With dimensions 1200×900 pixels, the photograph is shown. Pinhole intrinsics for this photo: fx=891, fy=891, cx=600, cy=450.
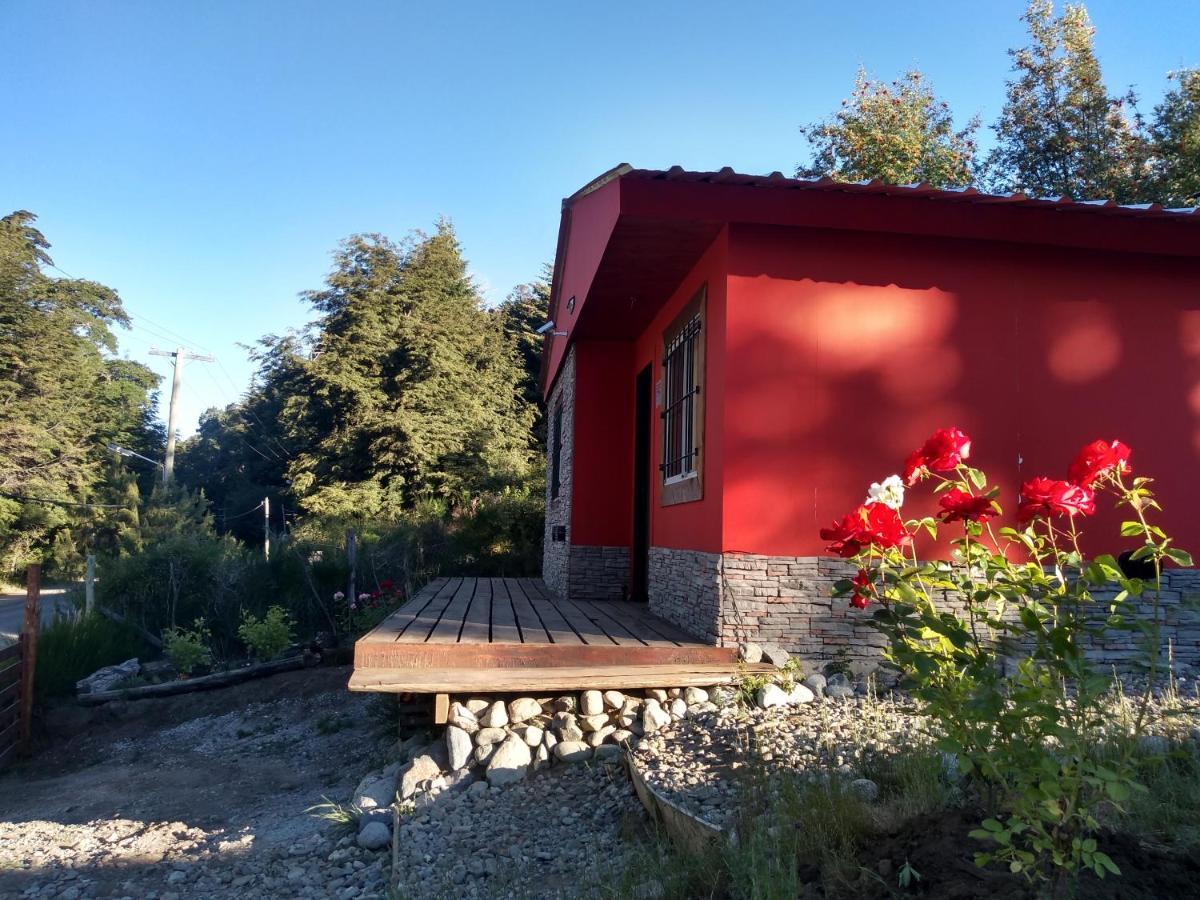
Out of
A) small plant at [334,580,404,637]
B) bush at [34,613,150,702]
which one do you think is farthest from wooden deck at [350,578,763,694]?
bush at [34,613,150,702]

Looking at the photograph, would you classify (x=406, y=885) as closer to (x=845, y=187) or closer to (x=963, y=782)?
(x=963, y=782)

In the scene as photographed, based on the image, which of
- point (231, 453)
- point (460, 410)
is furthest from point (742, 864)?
point (231, 453)

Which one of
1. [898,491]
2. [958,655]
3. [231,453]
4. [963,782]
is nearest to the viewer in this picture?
[958,655]

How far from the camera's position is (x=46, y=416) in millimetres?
27062

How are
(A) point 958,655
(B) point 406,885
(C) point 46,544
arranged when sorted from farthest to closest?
(C) point 46,544
(B) point 406,885
(A) point 958,655

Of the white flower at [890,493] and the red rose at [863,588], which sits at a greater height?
the white flower at [890,493]

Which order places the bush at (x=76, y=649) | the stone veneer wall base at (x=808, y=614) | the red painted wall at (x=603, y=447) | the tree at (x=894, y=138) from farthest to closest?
the tree at (x=894, y=138) → the bush at (x=76, y=649) → the red painted wall at (x=603, y=447) → the stone veneer wall base at (x=808, y=614)

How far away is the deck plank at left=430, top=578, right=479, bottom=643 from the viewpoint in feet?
17.3

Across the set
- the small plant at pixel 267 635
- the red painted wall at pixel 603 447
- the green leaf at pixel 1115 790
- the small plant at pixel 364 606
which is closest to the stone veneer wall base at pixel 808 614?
the green leaf at pixel 1115 790

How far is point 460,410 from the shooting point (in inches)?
944

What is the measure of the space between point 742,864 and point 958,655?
0.97m

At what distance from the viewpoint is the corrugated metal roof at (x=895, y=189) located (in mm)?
5184

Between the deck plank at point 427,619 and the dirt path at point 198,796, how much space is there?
1056 millimetres

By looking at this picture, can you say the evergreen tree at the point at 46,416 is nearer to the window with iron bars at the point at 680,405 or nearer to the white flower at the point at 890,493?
the window with iron bars at the point at 680,405
